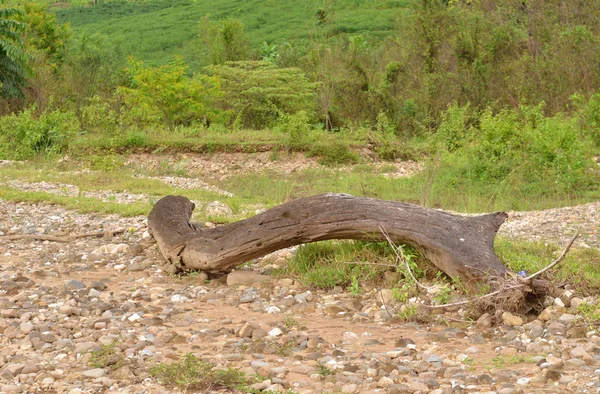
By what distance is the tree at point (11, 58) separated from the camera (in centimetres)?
2367

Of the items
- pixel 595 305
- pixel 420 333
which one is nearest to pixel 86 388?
pixel 420 333

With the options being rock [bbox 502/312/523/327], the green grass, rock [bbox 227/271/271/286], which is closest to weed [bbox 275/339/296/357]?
rock [bbox 502/312/523/327]

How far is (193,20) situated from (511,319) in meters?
55.3

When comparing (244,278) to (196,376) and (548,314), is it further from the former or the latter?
(548,314)

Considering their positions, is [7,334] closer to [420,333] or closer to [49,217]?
[420,333]

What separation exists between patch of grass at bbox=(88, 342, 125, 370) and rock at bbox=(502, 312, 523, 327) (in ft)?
7.73

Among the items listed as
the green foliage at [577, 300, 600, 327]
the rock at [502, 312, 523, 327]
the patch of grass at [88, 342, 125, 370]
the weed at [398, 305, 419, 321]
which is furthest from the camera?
the weed at [398, 305, 419, 321]

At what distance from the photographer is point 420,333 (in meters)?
4.50

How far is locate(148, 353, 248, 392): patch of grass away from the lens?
3646 mm

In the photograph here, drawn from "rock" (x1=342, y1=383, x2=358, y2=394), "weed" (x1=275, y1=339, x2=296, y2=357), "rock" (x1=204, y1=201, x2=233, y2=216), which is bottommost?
"rock" (x1=204, y1=201, x2=233, y2=216)

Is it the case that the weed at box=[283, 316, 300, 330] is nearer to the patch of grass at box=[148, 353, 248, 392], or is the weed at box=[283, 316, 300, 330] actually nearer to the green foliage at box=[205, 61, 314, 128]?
the patch of grass at box=[148, 353, 248, 392]

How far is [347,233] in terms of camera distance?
18.5 feet

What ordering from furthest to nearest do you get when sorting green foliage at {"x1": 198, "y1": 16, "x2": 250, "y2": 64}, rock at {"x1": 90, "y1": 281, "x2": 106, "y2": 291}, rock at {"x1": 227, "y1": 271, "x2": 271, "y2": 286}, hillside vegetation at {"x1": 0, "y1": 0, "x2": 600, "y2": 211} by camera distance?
green foliage at {"x1": 198, "y1": 16, "x2": 250, "y2": 64}, hillside vegetation at {"x1": 0, "y1": 0, "x2": 600, "y2": 211}, rock at {"x1": 227, "y1": 271, "x2": 271, "y2": 286}, rock at {"x1": 90, "y1": 281, "x2": 106, "y2": 291}

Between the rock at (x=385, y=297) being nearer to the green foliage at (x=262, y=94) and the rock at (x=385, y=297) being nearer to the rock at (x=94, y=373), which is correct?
the rock at (x=94, y=373)
